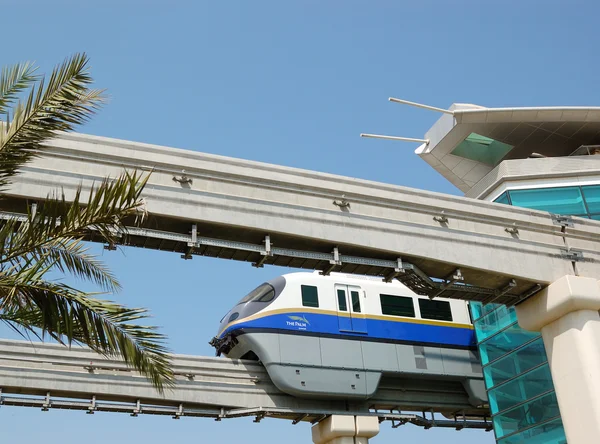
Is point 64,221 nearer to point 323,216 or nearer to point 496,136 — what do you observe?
point 323,216

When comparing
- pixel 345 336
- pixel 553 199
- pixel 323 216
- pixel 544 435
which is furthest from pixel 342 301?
pixel 323 216

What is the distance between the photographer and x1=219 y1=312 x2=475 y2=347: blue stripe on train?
24.5 m

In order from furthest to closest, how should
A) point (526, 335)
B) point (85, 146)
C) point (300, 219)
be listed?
point (526, 335) < point (300, 219) < point (85, 146)

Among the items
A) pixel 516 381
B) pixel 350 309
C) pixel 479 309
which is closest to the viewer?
pixel 516 381

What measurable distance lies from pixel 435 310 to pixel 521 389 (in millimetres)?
8019

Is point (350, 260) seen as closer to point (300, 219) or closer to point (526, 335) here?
point (300, 219)

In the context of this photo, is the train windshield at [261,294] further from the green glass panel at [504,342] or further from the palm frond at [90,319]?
the palm frond at [90,319]

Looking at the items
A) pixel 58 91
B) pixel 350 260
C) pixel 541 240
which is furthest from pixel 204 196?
pixel 541 240

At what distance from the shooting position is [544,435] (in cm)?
1825

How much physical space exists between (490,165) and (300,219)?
1290cm

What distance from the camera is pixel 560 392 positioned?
50.0 ft

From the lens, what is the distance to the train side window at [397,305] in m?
26.5

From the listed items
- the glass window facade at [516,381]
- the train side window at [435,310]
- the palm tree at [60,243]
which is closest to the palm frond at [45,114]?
the palm tree at [60,243]

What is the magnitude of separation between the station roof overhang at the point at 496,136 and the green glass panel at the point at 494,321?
17.7 feet
